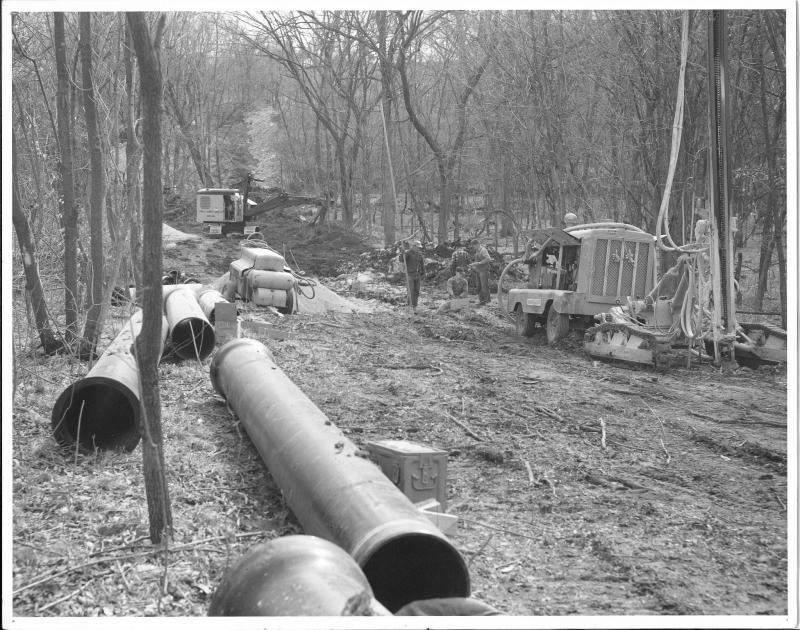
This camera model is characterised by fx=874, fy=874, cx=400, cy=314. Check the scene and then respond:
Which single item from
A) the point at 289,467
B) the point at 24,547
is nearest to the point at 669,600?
the point at 289,467

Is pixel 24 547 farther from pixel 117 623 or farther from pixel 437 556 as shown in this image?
pixel 437 556

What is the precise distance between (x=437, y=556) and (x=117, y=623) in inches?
66.6

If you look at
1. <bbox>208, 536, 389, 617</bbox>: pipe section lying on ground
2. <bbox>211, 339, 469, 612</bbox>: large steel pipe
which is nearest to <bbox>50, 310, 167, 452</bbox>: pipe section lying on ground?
<bbox>211, 339, 469, 612</bbox>: large steel pipe

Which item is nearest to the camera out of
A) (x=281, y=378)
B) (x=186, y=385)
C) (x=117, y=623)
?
(x=117, y=623)

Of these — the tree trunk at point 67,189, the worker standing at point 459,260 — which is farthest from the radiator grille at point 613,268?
the tree trunk at point 67,189

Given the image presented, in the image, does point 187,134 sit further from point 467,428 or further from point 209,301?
point 467,428

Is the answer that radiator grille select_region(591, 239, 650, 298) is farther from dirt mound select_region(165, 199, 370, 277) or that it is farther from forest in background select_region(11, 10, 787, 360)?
dirt mound select_region(165, 199, 370, 277)

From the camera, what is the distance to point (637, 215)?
2450 centimetres

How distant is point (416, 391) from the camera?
1082 centimetres

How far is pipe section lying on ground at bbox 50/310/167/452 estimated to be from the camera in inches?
291

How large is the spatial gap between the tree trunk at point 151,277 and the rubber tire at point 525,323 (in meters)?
12.4

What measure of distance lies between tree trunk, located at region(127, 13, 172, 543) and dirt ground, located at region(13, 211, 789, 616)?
33cm

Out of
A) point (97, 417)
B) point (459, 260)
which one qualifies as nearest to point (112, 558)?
point (97, 417)

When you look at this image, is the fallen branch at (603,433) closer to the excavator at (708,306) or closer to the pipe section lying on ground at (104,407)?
the excavator at (708,306)
